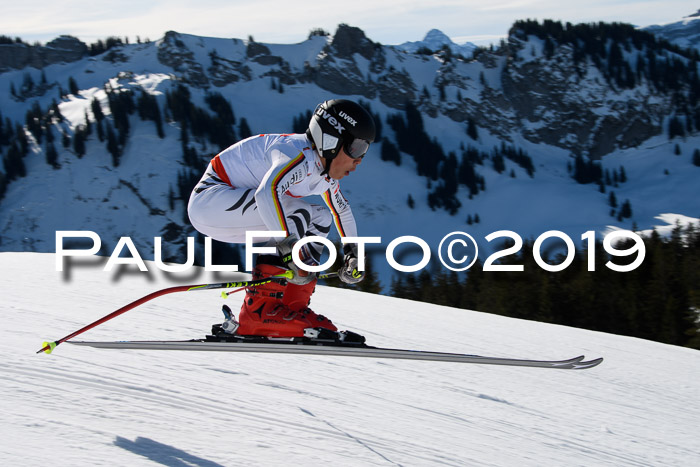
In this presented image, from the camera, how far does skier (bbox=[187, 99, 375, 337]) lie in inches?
160

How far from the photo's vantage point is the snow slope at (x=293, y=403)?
131 inches

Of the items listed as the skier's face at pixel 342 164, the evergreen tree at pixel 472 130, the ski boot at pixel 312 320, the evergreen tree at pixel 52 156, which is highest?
the evergreen tree at pixel 472 130

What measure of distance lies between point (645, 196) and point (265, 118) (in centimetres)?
9193

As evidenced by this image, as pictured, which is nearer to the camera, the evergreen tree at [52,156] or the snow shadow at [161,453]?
the snow shadow at [161,453]

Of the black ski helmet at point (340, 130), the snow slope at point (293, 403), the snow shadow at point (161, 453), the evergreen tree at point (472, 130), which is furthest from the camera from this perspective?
the evergreen tree at point (472, 130)

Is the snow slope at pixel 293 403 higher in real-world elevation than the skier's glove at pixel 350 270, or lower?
lower

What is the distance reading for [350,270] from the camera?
479cm

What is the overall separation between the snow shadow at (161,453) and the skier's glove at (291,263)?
1.33 metres

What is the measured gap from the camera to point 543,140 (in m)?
196

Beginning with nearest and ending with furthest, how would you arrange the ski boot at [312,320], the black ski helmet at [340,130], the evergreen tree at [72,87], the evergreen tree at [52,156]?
the black ski helmet at [340,130] → the ski boot at [312,320] → the evergreen tree at [52,156] → the evergreen tree at [72,87]

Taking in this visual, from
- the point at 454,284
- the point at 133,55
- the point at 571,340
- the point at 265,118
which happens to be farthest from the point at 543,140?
the point at 571,340

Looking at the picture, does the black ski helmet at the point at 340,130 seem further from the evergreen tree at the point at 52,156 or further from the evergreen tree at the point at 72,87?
the evergreen tree at the point at 72,87

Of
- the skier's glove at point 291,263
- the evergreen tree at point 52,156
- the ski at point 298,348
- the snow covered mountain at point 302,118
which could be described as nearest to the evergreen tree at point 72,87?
the snow covered mountain at point 302,118

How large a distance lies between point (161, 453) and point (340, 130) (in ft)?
7.35
